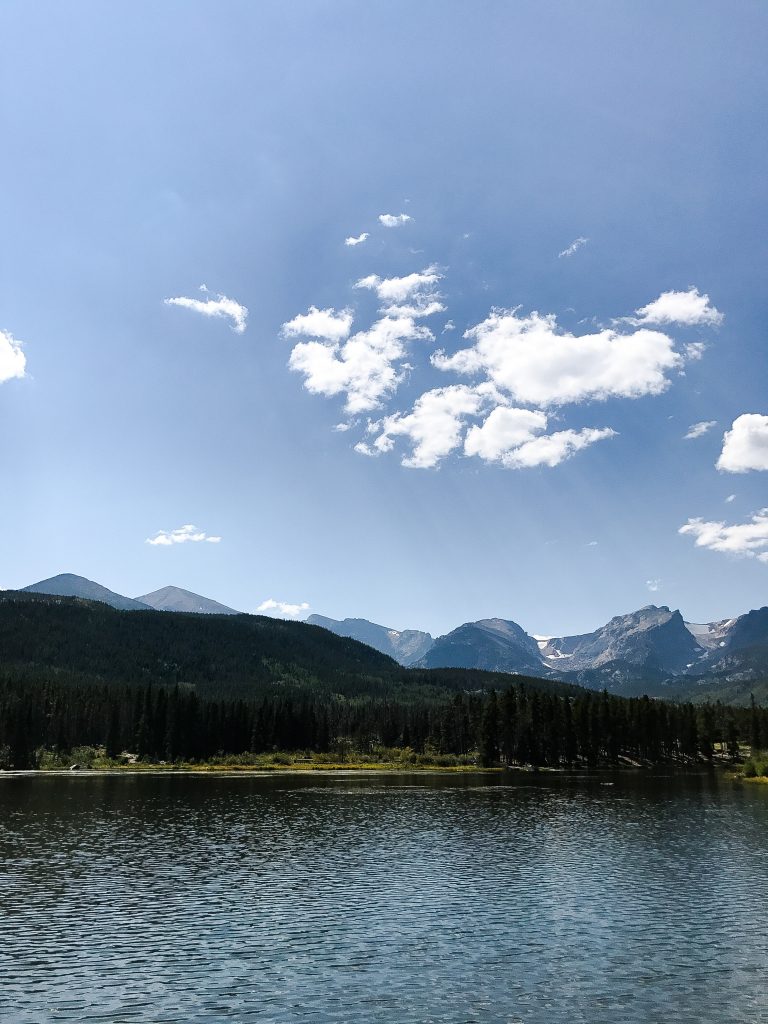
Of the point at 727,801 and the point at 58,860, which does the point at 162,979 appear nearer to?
the point at 58,860

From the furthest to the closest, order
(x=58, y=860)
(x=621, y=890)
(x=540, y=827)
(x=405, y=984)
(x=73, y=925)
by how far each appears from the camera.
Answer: (x=540, y=827) → (x=58, y=860) → (x=621, y=890) → (x=73, y=925) → (x=405, y=984)

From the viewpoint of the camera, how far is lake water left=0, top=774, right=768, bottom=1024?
30.8 metres

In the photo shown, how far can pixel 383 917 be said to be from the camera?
44969mm

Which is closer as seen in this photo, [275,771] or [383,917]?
[383,917]

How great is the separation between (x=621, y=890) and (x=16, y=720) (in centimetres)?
18086

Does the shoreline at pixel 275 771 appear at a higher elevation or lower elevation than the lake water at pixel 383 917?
lower

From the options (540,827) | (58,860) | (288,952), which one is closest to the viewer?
(288,952)

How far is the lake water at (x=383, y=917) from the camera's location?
30.8m

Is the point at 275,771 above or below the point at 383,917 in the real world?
below

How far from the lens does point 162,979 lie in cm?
3338

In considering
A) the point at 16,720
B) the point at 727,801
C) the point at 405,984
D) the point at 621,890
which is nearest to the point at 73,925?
the point at 405,984

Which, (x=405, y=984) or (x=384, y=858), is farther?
(x=384, y=858)

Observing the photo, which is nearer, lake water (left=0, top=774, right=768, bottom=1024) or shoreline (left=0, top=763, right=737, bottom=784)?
lake water (left=0, top=774, right=768, bottom=1024)

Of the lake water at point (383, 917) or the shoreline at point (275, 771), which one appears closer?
the lake water at point (383, 917)
